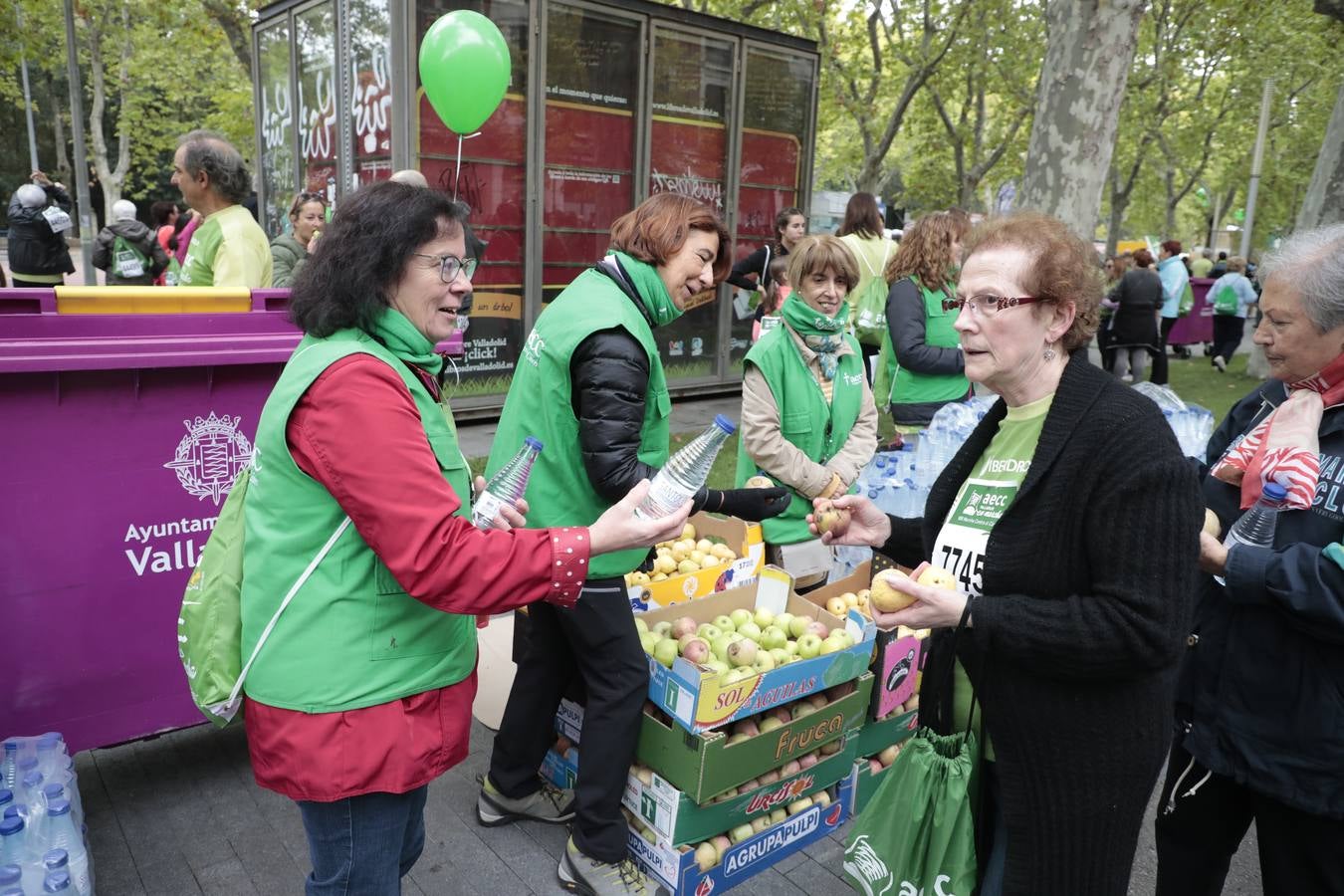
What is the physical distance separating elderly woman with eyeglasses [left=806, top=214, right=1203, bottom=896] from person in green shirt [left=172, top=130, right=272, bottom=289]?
3637 millimetres

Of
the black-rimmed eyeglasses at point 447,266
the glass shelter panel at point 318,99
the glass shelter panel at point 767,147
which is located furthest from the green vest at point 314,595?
the glass shelter panel at point 767,147

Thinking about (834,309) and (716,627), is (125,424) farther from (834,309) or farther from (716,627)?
(834,309)

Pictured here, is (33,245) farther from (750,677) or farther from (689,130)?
(750,677)

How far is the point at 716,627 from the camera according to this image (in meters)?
3.24

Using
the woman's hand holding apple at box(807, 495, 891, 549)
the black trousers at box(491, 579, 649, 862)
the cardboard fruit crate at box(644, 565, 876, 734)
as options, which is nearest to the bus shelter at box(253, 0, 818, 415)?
the cardboard fruit crate at box(644, 565, 876, 734)

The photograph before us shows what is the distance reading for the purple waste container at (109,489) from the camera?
2.66m

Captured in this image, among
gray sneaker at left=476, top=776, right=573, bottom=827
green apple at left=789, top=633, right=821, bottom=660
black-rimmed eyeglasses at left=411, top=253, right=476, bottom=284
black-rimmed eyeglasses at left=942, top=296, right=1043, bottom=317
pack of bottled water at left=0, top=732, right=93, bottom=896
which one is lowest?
gray sneaker at left=476, top=776, right=573, bottom=827

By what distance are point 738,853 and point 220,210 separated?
3738 mm

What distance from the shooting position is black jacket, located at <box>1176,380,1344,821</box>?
1906 mm

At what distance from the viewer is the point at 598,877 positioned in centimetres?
280

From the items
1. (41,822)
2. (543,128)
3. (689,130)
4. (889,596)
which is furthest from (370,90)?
(889,596)

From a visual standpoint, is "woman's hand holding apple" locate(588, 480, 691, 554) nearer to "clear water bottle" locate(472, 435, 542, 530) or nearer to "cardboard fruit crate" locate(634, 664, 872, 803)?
"clear water bottle" locate(472, 435, 542, 530)

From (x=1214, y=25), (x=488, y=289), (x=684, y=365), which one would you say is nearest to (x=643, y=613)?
(x=488, y=289)

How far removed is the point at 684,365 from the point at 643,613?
286 inches
